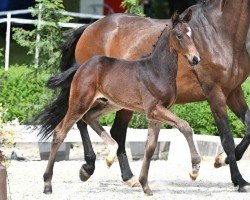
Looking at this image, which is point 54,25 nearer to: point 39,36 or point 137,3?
point 39,36

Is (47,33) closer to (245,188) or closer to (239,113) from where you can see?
(239,113)

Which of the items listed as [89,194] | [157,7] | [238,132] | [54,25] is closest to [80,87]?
[89,194]

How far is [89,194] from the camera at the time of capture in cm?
944

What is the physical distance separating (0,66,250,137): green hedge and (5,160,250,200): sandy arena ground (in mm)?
1054

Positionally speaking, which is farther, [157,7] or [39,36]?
[157,7]

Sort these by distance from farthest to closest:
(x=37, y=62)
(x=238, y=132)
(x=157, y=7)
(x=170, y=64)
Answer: (x=157, y=7) < (x=37, y=62) < (x=238, y=132) < (x=170, y=64)

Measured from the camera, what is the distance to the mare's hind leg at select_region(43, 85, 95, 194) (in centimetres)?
946

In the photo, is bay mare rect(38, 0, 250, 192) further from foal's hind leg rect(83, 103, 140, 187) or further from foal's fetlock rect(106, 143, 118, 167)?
foal's fetlock rect(106, 143, 118, 167)

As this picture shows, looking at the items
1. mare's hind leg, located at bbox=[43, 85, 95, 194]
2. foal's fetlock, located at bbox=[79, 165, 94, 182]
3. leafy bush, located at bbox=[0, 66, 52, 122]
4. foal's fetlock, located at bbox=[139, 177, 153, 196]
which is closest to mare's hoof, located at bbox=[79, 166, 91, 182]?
foal's fetlock, located at bbox=[79, 165, 94, 182]

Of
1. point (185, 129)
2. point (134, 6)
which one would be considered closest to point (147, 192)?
point (185, 129)

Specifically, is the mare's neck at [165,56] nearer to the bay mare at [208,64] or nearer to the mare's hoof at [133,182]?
the bay mare at [208,64]

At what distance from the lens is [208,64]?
10031 millimetres

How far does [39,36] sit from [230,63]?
5428 mm

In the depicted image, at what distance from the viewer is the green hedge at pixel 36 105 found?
13.7 meters
